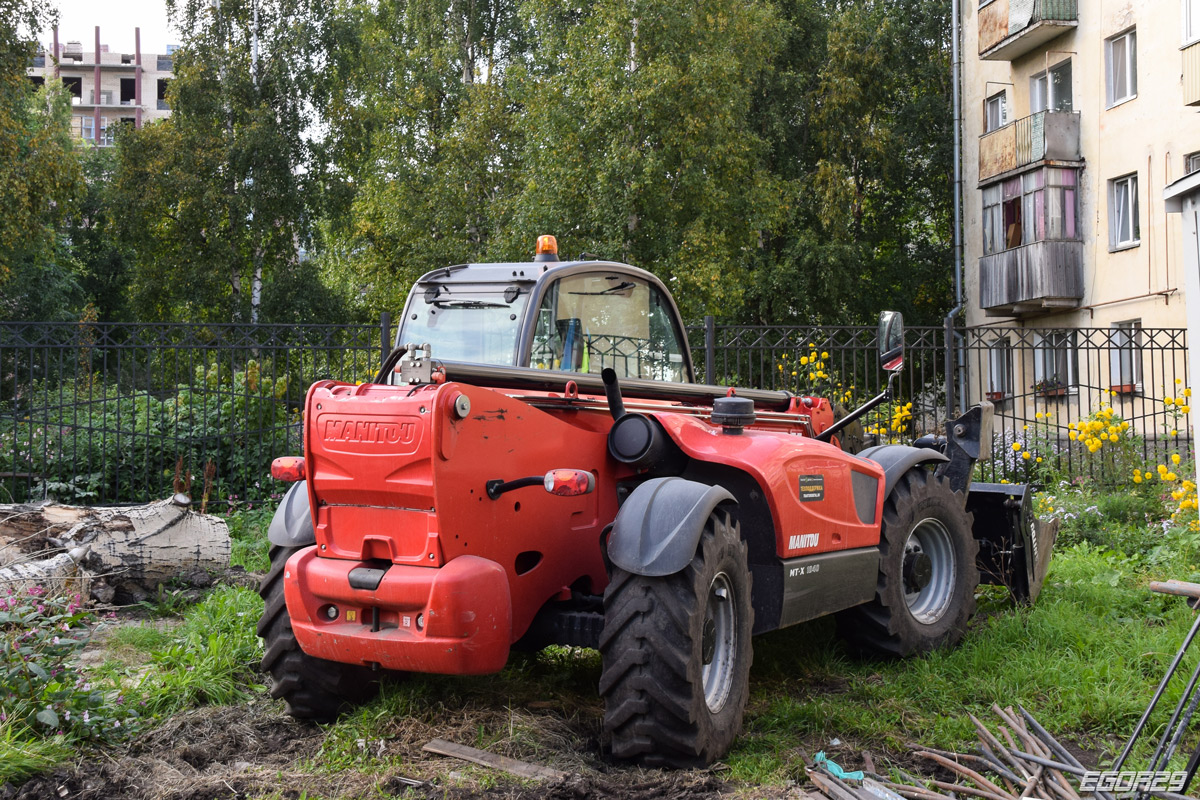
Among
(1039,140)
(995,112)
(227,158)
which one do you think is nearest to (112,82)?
(227,158)

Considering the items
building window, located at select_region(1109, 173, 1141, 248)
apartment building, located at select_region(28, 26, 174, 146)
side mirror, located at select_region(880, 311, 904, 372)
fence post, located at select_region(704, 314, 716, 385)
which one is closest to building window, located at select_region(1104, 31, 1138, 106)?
building window, located at select_region(1109, 173, 1141, 248)

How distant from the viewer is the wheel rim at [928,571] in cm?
579

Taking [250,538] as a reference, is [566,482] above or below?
above

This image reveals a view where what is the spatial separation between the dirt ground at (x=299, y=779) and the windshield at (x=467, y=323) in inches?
68.5

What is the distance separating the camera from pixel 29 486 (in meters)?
10.0

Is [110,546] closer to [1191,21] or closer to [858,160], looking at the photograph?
[1191,21]

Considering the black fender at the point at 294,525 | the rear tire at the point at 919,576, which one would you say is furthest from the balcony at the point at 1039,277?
the black fender at the point at 294,525

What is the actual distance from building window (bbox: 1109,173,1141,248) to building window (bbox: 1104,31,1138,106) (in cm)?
165

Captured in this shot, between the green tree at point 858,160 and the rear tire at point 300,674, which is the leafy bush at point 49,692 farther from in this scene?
the green tree at point 858,160

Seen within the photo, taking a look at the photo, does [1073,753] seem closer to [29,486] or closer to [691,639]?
[691,639]

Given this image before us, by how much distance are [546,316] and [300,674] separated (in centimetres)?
192

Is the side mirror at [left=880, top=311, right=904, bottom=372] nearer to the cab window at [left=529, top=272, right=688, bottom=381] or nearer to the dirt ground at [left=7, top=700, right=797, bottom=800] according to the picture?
the cab window at [left=529, top=272, right=688, bottom=381]

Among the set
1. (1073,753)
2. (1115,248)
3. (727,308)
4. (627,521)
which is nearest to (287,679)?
(627,521)

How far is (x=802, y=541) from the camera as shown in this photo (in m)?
4.80
